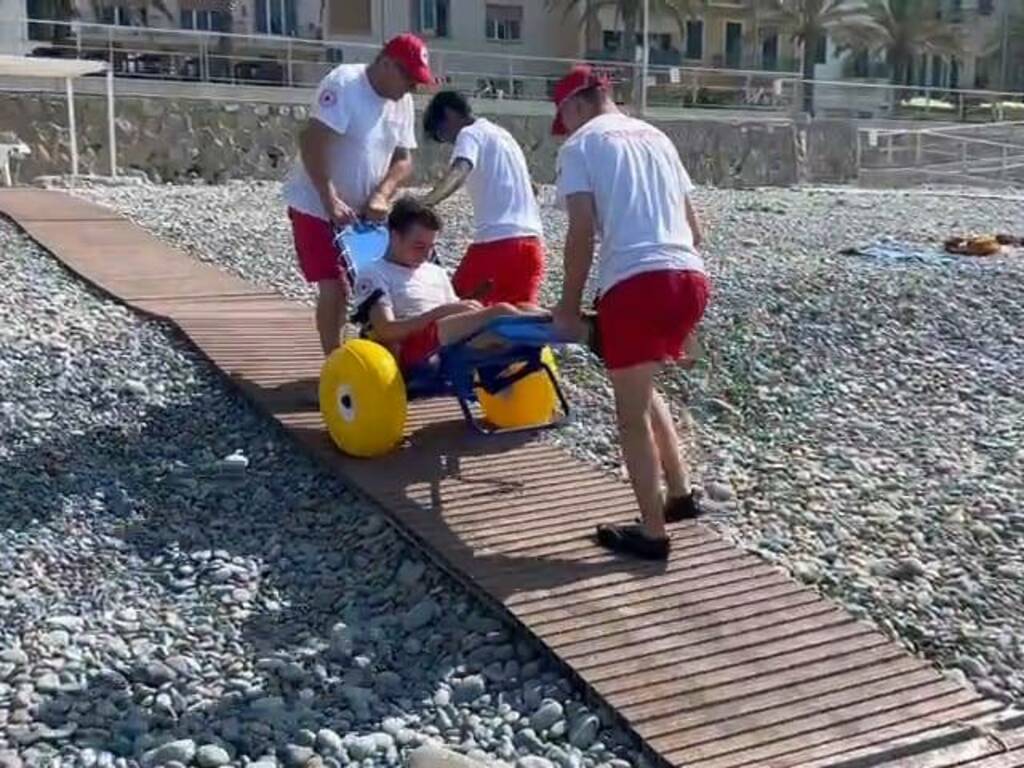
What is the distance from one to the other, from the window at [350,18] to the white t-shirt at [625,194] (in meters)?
39.0

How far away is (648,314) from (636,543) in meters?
0.80

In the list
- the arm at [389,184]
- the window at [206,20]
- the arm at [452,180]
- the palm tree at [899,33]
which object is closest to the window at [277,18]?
the window at [206,20]

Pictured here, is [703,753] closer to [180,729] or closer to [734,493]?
[180,729]

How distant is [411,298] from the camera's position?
5527mm

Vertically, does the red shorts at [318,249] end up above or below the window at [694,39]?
below

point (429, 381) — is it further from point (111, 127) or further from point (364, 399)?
point (111, 127)

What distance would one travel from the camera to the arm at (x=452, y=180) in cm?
579

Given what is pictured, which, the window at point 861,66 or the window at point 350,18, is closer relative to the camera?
the window at point 350,18

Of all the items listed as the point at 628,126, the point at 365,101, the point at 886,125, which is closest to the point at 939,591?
the point at 628,126

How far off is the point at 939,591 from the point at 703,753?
1.52 m

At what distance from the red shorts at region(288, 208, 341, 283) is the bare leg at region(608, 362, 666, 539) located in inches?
84.4

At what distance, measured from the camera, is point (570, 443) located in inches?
237

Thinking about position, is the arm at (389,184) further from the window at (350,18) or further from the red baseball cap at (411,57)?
the window at (350,18)

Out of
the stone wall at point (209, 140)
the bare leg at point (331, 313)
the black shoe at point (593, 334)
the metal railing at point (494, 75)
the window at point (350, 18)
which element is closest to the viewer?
the black shoe at point (593, 334)
